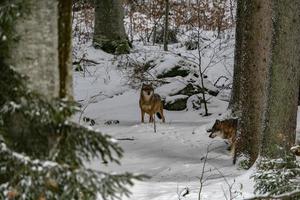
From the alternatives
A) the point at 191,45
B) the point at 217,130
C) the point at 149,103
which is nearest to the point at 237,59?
the point at 217,130

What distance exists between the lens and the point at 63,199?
2.14 metres

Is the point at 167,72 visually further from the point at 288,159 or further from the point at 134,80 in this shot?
the point at 288,159

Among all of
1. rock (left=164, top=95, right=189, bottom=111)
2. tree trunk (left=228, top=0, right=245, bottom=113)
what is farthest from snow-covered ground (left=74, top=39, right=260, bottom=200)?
tree trunk (left=228, top=0, right=245, bottom=113)

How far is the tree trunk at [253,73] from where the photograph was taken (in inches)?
302

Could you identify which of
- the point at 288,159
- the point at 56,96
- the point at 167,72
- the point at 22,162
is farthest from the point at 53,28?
the point at 167,72

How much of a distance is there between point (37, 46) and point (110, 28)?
15.6 metres

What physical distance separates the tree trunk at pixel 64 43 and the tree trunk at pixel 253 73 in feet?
18.3

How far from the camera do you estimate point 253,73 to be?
782cm

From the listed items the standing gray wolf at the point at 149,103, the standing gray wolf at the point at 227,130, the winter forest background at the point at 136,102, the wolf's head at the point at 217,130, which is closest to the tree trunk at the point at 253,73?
the winter forest background at the point at 136,102

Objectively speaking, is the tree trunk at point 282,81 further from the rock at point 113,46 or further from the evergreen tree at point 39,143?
the rock at point 113,46

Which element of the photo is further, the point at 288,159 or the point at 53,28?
the point at 288,159

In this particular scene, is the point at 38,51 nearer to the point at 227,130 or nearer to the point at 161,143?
the point at 227,130

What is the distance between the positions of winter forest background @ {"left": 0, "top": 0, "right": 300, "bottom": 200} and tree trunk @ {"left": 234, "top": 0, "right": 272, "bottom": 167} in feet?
0.05

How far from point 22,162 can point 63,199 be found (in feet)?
0.76
